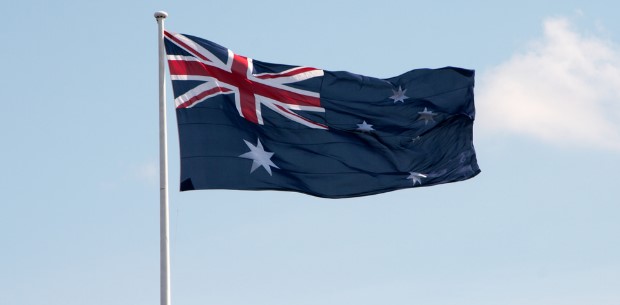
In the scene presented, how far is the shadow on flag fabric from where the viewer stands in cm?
2505

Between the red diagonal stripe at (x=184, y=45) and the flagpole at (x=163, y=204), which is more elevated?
the red diagonal stripe at (x=184, y=45)

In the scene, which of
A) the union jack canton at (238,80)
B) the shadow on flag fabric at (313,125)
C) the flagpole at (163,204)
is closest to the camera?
the flagpole at (163,204)

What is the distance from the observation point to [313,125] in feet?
89.0

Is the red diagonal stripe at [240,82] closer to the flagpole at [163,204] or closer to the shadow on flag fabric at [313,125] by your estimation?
the shadow on flag fabric at [313,125]

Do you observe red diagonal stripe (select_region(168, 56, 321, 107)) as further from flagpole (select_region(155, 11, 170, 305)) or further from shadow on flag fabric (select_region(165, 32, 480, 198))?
flagpole (select_region(155, 11, 170, 305))

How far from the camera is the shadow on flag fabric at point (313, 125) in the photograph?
25047mm

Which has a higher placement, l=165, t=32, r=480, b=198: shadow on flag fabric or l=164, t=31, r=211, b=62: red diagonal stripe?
l=164, t=31, r=211, b=62: red diagonal stripe

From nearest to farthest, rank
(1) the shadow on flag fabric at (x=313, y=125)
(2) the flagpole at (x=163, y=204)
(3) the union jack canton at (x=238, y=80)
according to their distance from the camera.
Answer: (2) the flagpole at (x=163, y=204)
(1) the shadow on flag fabric at (x=313, y=125)
(3) the union jack canton at (x=238, y=80)

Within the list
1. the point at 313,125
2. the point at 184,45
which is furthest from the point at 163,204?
the point at 313,125

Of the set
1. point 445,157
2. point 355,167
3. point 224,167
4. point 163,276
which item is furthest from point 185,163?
point 445,157

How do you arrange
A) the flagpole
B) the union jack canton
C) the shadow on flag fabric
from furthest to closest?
the union jack canton
the shadow on flag fabric
the flagpole

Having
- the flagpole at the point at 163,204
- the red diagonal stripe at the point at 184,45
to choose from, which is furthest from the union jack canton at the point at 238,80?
the flagpole at the point at 163,204

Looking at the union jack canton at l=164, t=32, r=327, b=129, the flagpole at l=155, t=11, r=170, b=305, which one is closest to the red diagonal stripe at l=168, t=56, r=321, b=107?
the union jack canton at l=164, t=32, r=327, b=129

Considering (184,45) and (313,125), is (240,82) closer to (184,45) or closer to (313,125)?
(184,45)
